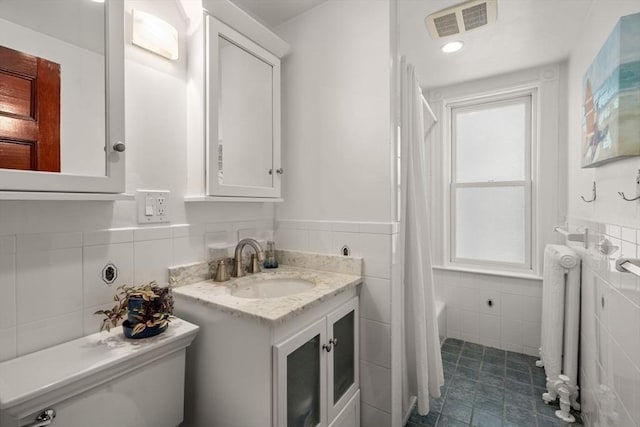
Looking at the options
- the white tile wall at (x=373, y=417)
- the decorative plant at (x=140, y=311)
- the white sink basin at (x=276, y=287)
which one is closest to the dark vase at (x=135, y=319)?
the decorative plant at (x=140, y=311)

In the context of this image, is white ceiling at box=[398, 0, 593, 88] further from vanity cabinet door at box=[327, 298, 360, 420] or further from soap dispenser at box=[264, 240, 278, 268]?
vanity cabinet door at box=[327, 298, 360, 420]

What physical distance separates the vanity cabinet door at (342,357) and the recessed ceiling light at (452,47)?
1860mm

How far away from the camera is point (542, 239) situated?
2.35m

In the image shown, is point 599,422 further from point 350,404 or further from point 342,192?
point 342,192

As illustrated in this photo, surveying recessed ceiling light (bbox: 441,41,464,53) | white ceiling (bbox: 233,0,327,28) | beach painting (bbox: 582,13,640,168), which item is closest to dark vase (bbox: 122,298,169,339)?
white ceiling (bbox: 233,0,327,28)

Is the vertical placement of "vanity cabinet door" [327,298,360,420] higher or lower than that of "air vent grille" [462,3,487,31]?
lower

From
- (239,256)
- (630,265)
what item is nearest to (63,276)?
(239,256)

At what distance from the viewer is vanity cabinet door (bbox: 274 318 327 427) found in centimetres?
95

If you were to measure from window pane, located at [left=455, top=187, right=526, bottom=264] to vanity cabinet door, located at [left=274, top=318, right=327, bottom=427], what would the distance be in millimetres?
2107

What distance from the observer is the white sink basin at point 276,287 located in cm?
141

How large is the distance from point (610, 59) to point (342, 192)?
4.07 feet

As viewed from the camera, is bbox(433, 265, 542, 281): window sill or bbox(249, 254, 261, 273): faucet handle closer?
bbox(249, 254, 261, 273): faucet handle

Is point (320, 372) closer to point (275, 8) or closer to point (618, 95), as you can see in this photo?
point (618, 95)

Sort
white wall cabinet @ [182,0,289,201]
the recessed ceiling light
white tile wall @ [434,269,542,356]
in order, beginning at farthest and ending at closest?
white tile wall @ [434,269,542,356] < the recessed ceiling light < white wall cabinet @ [182,0,289,201]
